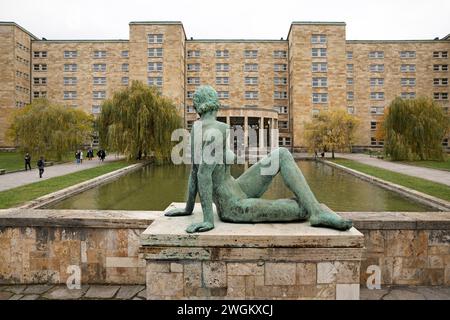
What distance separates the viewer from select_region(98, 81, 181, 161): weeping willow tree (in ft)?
96.7

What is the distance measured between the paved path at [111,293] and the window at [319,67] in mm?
50622

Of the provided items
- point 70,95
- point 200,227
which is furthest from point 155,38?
point 200,227

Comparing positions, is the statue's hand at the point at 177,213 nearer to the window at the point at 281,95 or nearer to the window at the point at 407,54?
the window at the point at 281,95

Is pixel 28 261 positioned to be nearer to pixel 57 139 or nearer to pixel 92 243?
pixel 92 243

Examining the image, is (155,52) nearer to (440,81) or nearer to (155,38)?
(155,38)

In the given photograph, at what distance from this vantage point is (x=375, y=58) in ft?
184

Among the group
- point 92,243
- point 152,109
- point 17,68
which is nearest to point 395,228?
point 92,243

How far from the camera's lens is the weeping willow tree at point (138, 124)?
96.7 feet

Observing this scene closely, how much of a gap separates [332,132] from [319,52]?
19.5m

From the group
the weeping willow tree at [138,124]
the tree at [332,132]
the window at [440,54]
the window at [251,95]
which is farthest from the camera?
the window at [251,95]

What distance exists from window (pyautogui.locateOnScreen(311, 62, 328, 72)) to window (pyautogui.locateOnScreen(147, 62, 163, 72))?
21951 millimetres

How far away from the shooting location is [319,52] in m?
52.5

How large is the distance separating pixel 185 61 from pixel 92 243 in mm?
54113

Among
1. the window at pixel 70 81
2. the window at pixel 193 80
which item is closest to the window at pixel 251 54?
the window at pixel 193 80
